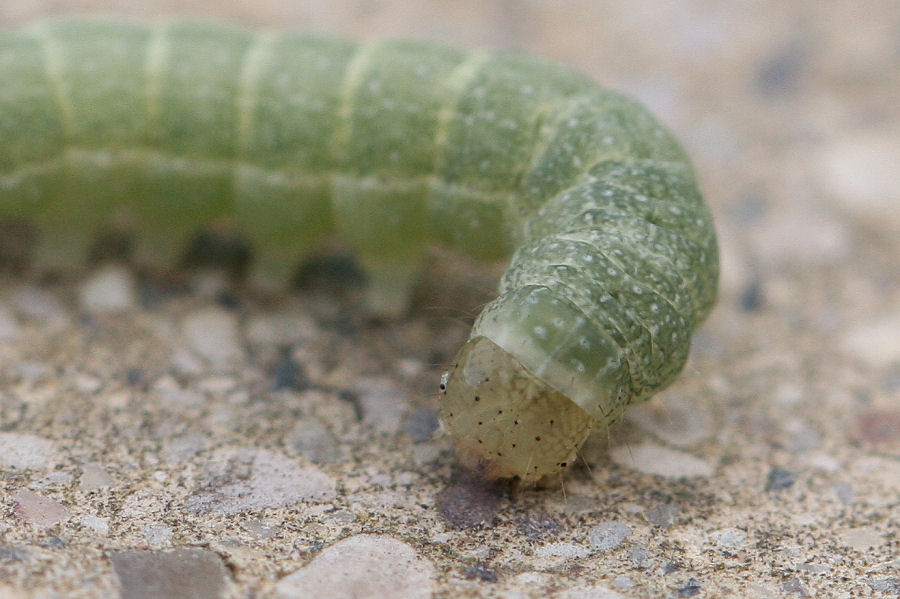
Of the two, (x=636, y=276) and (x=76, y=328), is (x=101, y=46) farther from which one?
(x=636, y=276)

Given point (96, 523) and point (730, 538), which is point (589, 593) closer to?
point (730, 538)

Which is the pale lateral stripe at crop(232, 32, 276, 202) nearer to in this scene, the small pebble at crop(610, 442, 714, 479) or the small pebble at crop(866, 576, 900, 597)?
the small pebble at crop(610, 442, 714, 479)

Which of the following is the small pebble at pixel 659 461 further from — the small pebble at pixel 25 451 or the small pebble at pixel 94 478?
the small pebble at pixel 25 451

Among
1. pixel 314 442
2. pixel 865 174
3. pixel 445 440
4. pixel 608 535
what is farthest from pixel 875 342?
pixel 314 442

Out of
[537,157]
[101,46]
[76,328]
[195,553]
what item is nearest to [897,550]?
[537,157]

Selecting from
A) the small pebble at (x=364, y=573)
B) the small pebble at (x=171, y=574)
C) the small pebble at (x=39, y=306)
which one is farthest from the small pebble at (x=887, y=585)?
the small pebble at (x=39, y=306)

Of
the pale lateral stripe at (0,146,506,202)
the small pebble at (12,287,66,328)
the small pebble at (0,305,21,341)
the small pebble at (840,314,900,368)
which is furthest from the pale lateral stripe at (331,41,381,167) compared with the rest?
the small pebble at (840,314,900,368)
